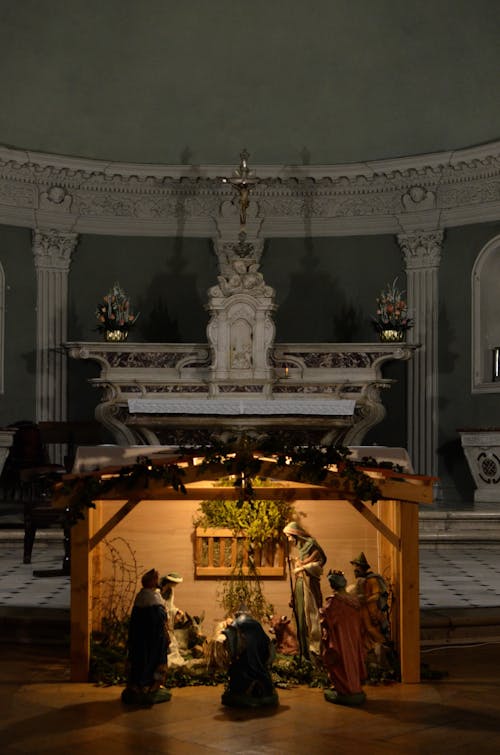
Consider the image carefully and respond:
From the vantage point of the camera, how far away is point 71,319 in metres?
15.5

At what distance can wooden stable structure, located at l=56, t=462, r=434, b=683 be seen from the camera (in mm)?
6133

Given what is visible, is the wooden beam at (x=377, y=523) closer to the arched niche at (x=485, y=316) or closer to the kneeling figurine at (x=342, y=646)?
Result: the kneeling figurine at (x=342, y=646)

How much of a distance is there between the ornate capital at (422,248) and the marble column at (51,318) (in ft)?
14.4

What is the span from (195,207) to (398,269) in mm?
2846

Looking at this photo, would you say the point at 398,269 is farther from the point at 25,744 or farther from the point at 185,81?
the point at 25,744

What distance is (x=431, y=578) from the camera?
9.27m

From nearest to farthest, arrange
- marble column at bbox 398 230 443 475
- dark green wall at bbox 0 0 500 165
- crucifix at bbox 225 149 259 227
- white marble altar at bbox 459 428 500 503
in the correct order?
white marble altar at bbox 459 428 500 503
crucifix at bbox 225 149 259 227
marble column at bbox 398 230 443 475
dark green wall at bbox 0 0 500 165

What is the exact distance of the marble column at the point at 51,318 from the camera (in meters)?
15.1

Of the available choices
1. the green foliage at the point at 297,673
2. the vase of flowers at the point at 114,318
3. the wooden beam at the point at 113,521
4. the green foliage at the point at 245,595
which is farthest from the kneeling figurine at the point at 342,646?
the vase of flowers at the point at 114,318

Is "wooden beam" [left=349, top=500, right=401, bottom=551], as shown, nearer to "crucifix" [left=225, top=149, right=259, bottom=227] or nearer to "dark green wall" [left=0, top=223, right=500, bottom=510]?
"crucifix" [left=225, top=149, right=259, bottom=227]

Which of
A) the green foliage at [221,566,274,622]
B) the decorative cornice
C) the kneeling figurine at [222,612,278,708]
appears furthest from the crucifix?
the kneeling figurine at [222,612,278,708]

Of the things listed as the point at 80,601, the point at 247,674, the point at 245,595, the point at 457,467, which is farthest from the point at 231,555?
the point at 457,467

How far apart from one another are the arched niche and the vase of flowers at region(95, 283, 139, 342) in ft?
14.4

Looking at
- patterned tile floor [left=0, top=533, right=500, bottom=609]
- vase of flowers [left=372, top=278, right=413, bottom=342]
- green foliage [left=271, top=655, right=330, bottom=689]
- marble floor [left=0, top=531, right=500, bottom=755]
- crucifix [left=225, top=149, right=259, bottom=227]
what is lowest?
marble floor [left=0, top=531, right=500, bottom=755]
